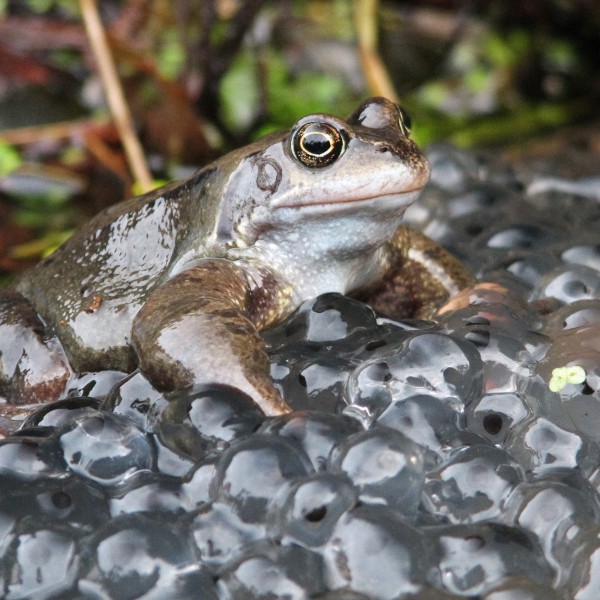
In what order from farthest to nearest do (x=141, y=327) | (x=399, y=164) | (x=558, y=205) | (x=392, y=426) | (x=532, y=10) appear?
(x=532, y=10) < (x=558, y=205) < (x=399, y=164) < (x=141, y=327) < (x=392, y=426)

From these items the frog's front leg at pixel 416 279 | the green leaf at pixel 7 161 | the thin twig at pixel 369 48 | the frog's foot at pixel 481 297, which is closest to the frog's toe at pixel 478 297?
the frog's foot at pixel 481 297

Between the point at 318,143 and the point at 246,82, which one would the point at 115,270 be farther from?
the point at 246,82

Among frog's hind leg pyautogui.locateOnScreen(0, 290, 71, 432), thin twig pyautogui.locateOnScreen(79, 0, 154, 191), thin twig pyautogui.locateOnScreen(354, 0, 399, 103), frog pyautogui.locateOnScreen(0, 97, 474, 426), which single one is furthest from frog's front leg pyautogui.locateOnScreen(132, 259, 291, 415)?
thin twig pyautogui.locateOnScreen(354, 0, 399, 103)

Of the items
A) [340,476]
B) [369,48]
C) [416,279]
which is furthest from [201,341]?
[369,48]

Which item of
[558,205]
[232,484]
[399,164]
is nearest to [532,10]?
[558,205]

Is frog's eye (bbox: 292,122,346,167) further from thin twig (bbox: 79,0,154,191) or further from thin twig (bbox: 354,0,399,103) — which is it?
thin twig (bbox: 354,0,399,103)

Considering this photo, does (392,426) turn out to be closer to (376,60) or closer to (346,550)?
(346,550)

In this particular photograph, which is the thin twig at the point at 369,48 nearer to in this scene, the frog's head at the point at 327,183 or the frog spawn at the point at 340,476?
the frog's head at the point at 327,183
